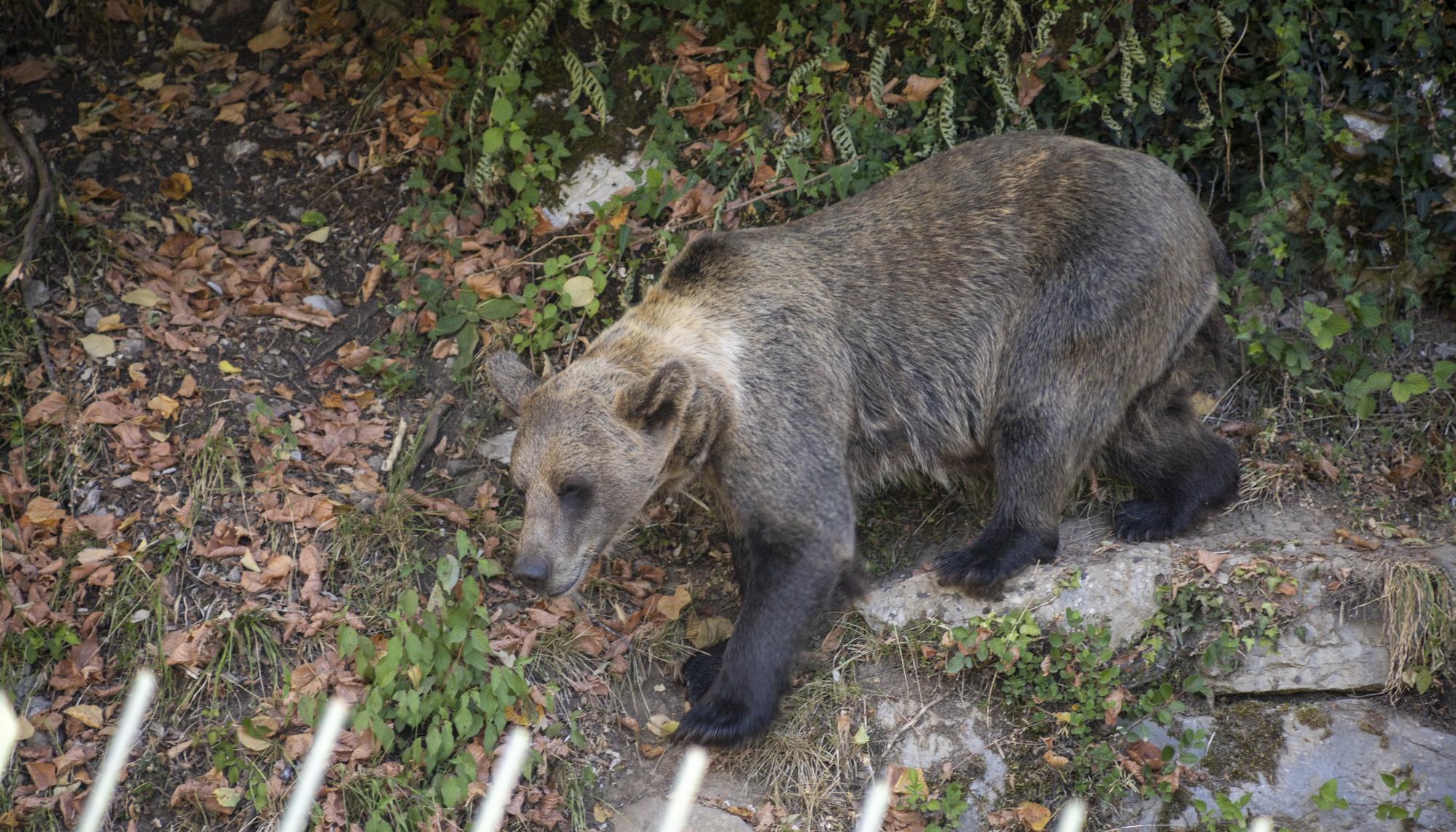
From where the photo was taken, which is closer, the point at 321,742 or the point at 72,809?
the point at 321,742

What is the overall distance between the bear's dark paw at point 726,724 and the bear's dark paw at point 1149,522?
1933 millimetres

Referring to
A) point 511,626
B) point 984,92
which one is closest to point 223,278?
point 511,626

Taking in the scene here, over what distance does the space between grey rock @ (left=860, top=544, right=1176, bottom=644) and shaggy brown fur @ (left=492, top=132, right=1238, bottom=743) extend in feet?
0.31

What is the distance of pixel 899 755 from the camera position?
4.99 metres

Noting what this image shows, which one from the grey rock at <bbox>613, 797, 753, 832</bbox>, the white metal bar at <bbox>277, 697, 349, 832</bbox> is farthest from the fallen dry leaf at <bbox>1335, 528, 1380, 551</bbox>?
the white metal bar at <bbox>277, 697, 349, 832</bbox>

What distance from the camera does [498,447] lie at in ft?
20.4

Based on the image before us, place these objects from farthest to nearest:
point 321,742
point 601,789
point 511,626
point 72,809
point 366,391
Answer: point 366,391
point 511,626
point 601,789
point 72,809
point 321,742

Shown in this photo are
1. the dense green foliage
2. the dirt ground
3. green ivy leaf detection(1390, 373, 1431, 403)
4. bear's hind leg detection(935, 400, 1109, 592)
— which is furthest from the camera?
the dense green foliage

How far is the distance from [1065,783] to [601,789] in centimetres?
190

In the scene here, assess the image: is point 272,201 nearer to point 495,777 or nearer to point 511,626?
point 511,626

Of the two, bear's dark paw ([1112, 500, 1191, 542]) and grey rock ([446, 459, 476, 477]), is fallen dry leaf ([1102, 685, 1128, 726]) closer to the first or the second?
bear's dark paw ([1112, 500, 1191, 542])

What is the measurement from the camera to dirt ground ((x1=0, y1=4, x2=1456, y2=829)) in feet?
16.4

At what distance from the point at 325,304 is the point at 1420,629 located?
5476mm

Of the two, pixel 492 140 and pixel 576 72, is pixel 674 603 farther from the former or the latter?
pixel 576 72
